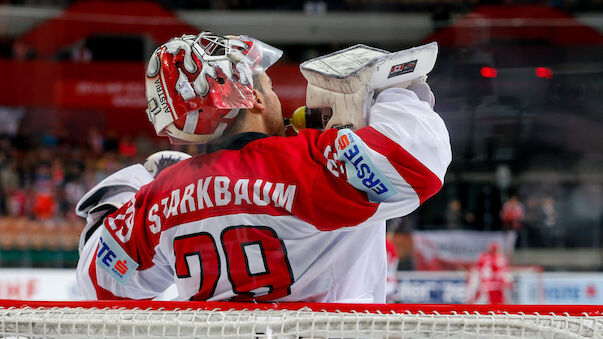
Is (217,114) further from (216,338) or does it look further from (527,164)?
(527,164)

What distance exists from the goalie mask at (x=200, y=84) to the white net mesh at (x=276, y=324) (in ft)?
1.34

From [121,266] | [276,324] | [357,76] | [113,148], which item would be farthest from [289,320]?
[113,148]

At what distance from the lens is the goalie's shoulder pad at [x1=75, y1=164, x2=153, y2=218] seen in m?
1.43

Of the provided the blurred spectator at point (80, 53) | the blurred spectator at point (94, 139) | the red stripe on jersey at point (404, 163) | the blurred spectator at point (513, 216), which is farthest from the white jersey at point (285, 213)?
the blurred spectator at point (80, 53)

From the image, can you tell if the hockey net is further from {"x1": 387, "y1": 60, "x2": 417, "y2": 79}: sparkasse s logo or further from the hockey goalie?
{"x1": 387, "y1": 60, "x2": 417, "y2": 79}: sparkasse s logo

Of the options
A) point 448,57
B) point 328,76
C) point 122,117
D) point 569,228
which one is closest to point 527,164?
point 569,228

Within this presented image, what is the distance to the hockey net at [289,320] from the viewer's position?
78 cm

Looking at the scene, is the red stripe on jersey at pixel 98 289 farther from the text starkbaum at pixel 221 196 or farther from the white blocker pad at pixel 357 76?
the white blocker pad at pixel 357 76

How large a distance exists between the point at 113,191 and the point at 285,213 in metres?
0.52

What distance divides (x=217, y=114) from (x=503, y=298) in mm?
5347

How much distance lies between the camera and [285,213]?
3.56ft

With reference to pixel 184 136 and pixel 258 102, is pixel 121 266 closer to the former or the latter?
pixel 184 136

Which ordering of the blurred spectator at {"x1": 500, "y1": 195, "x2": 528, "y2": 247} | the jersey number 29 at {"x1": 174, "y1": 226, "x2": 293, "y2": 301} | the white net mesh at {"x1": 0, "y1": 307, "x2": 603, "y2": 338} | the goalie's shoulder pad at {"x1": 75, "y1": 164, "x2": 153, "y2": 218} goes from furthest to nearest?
the blurred spectator at {"x1": 500, "y1": 195, "x2": 528, "y2": 247}
the goalie's shoulder pad at {"x1": 75, "y1": 164, "x2": 153, "y2": 218}
the jersey number 29 at {"x1": 174, "y1": 226, "x2": 293, "y2": 301}
the white net mesh at {"x1": 0, "y1": 307, "x2": 603, "y2": 338}

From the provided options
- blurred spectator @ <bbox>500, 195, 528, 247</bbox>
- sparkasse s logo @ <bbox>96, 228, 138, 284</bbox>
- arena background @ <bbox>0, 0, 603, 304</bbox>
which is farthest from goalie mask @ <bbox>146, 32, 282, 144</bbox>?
blurred spectator @ <bbox>500, 195, 528, 247</bbox>
